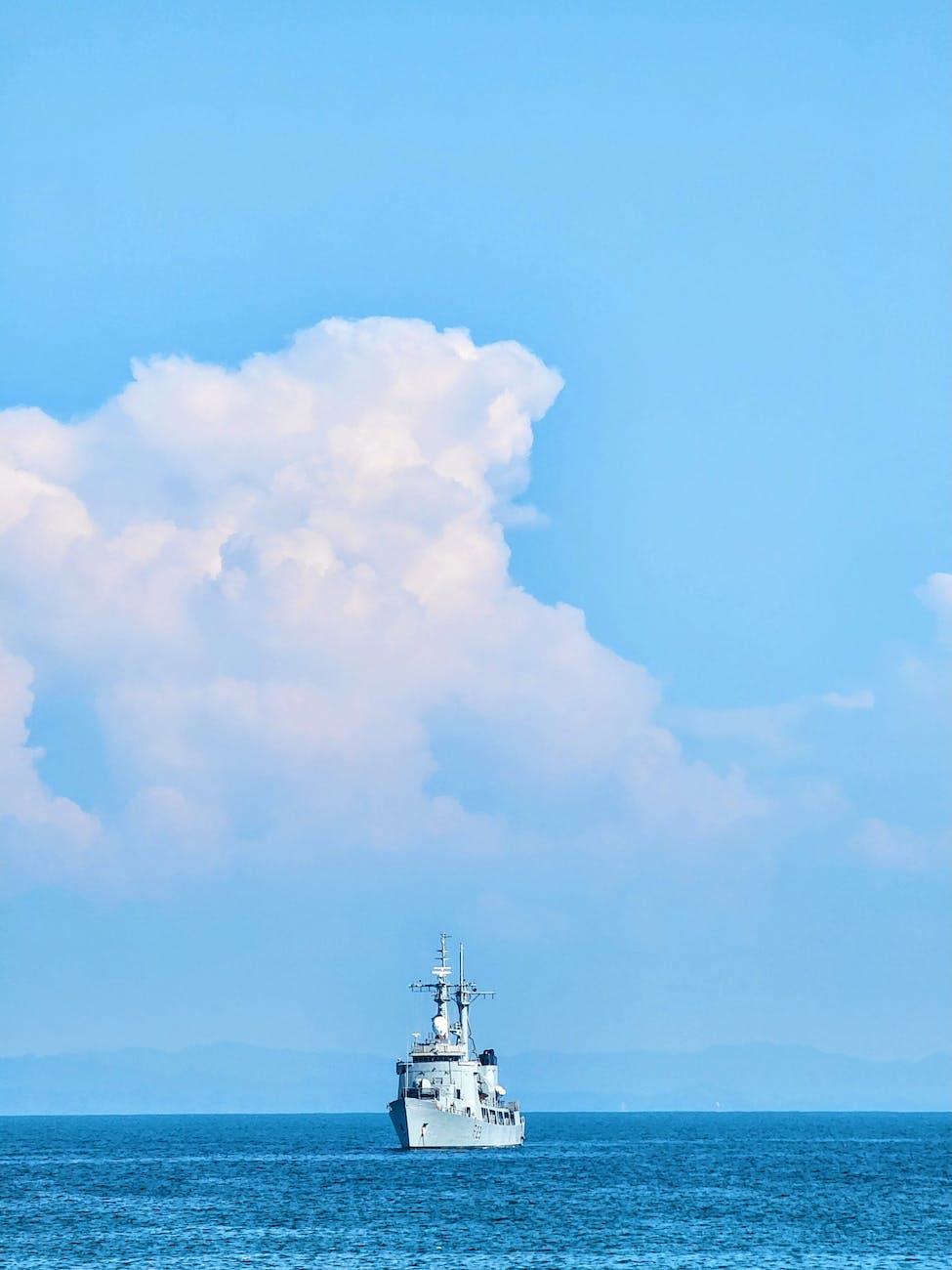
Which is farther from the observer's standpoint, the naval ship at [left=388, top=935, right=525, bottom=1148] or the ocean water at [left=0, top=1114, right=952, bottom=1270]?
the naval ship at [left=388, top=935, right=525, bottom=1148]

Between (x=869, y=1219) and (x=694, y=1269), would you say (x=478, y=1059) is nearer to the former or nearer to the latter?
(x=869, y=1219)

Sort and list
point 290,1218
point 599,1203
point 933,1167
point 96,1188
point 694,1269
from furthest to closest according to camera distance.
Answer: point 933,1167 → point 96,1188 → point 599,1203 → point 290,1218 → point 694,1269

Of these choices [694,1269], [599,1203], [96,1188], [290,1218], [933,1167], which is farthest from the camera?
[933,1167]

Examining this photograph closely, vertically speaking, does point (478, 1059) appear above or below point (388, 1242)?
above

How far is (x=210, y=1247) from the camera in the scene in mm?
77250

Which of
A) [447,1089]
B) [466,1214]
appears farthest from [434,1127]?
[466,1214]

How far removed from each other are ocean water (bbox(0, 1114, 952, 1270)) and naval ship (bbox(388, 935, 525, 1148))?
3.03m

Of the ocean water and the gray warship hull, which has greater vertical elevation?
the gray warship hull

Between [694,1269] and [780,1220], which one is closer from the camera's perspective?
[694,1269]

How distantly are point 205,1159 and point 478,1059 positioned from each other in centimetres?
3659

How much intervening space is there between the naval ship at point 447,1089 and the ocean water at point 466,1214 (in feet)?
9.95

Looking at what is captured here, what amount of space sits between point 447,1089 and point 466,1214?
46.4 m

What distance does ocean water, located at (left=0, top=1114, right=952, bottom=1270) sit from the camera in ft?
248

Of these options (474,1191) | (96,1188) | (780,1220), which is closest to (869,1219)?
(780,1220)
